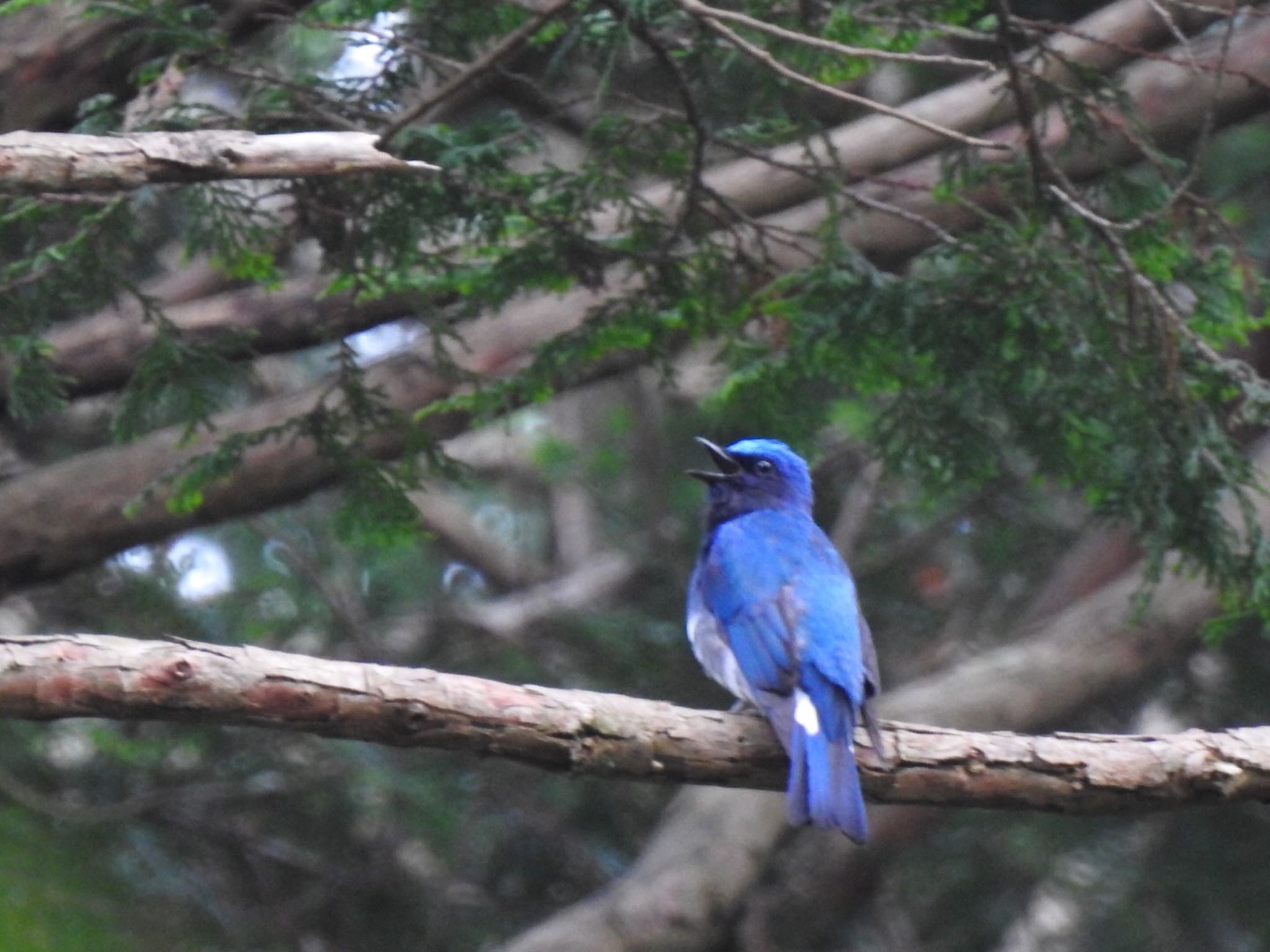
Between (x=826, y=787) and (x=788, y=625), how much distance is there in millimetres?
847

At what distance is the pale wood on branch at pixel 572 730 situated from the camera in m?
3.13

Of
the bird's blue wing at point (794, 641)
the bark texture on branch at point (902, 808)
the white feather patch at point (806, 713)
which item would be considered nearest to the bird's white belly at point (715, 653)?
the bird's blue wing at point (794, 641)

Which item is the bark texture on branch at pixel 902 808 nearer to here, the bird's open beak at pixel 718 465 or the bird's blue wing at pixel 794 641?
the bird's open beak at pixel 718 465

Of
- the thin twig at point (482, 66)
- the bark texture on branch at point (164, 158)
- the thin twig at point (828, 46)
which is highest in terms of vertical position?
the bark texture on branch at point (164, 158)

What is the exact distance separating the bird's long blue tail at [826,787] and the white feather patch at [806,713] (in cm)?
4

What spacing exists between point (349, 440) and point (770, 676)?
7.66ft

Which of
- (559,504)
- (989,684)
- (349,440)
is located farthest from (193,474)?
(559,504)

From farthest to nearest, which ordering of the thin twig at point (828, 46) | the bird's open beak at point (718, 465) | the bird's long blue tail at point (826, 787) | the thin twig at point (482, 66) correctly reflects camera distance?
the bird's open beak at point (718, 465)
the thin twig at point (482, 66)
the thin twig at point (828, 46)
the bird's long blue tail at point (826, 787)

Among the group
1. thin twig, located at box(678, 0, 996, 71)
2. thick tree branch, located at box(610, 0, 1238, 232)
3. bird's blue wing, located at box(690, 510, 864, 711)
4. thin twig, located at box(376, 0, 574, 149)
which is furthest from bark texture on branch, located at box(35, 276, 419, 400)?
thin twig, located at box(678, 0, 996, 71)

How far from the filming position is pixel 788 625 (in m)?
4.49

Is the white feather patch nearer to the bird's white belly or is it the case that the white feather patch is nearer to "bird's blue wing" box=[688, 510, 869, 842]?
"bird's blue wing" box=[688, 510, 869, 842]

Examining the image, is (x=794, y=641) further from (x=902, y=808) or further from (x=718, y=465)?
(x=902, y=808)

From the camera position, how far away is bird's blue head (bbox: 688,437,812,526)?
A: 546 cm

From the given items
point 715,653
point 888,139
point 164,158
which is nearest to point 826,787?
point 715,653
